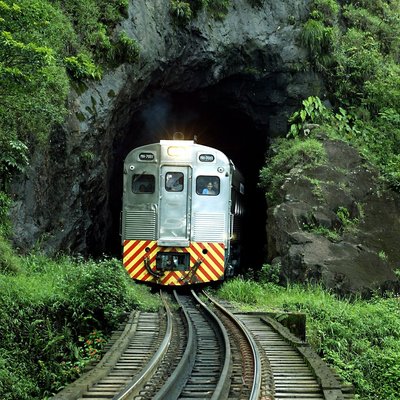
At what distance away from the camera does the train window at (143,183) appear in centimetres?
1572

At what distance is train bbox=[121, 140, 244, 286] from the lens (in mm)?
15227

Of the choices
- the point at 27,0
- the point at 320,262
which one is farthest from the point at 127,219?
the point at 27,0

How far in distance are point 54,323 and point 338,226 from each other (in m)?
9.31

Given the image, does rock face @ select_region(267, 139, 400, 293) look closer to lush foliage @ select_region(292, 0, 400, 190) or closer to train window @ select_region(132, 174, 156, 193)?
lush foliage @ select_region(292, 0, 400, 190)

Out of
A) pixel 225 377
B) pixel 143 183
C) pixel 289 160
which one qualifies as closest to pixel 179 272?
pixel 143 183

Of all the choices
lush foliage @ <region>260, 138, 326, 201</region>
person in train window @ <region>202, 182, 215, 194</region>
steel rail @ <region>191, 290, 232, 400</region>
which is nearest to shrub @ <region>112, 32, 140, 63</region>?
person in train window @ <region>202, 182, 215, 194</region>

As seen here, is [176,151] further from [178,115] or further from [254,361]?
[254,361]

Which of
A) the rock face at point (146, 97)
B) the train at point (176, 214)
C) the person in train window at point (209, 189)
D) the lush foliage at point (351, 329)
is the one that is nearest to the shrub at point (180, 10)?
the rock face at point (146, 97)

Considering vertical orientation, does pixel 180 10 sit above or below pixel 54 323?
above

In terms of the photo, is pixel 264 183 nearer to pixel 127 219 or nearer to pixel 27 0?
pixel 127 219

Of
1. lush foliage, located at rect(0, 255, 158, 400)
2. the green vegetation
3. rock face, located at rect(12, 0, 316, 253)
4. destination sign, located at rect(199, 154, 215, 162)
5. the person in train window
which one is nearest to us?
lush foliage, located at rect(0, 255, 158, 400)

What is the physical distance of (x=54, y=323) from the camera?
29.9 feet

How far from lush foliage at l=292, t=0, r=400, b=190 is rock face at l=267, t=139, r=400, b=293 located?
4.98ft

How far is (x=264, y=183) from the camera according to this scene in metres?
18.5
